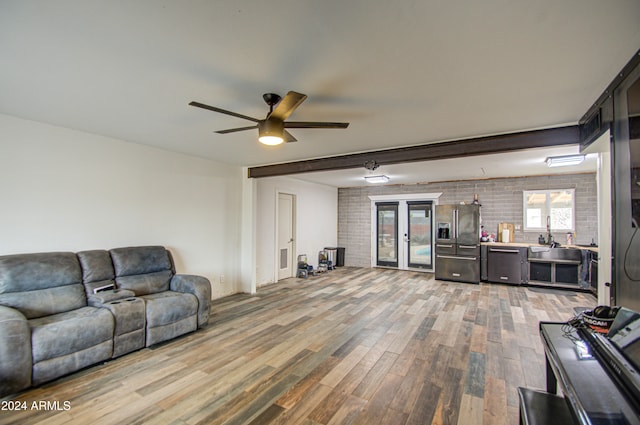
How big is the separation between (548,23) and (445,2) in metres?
0.62

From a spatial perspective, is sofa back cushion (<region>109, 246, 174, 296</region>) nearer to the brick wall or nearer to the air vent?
the air vent

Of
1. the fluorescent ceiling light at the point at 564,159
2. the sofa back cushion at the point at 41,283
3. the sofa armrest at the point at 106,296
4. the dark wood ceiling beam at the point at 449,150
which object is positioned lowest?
the sofa armrest at the point at 106,296

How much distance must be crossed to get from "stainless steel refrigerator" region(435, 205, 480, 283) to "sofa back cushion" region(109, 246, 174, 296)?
228 inches

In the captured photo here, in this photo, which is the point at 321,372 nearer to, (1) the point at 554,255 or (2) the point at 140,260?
(2) the point at 140,260

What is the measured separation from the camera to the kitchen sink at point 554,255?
5.68m

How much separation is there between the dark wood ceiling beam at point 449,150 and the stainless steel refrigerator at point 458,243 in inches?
129

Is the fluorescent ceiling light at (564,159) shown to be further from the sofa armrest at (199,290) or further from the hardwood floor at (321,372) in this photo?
the sofa armrest at (199,290)

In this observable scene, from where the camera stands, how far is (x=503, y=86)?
220 cm

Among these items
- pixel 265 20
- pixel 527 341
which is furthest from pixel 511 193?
pixel 265 20

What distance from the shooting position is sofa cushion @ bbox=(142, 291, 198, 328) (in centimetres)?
318

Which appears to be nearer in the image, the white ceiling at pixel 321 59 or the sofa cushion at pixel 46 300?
the white ceiling at pixel 321 59

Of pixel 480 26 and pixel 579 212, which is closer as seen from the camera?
pixel 480 26

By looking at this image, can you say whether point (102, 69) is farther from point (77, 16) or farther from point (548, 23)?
point (548, 23)

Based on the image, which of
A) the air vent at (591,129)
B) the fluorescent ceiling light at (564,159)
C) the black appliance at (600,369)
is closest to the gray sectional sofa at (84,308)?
the black appliance at (600,369)
